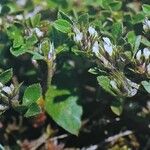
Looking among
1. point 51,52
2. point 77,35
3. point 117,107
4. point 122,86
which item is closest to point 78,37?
point 77,35

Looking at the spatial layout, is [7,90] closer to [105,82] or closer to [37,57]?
[37,57]

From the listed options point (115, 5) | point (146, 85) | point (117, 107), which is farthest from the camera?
point (115, 5)

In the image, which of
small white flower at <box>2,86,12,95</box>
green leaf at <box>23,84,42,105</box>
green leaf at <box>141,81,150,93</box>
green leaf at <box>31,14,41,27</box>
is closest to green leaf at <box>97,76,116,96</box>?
green leaf at <box>141,81,150,93</box>

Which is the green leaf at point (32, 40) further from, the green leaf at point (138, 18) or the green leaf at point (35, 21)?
the green leaf at point (138, 18)

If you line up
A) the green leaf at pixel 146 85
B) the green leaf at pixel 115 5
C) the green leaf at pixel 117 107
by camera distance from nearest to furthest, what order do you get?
the green leaf at pixel 146 85, the green leaf at pixel 117 107, the green leaf at pixel 115 5

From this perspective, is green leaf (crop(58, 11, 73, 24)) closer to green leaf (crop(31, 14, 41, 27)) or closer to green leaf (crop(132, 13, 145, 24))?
green leaf (crop(31, 14, 41, 27))

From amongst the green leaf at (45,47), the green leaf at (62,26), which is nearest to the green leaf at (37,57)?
the green leaf at (45,47)

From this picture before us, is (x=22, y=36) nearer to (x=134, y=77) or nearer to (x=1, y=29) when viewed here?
(x=1, y=29)
